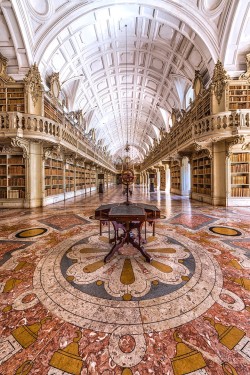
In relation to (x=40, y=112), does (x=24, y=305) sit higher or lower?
lower

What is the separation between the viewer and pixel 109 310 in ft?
5.15

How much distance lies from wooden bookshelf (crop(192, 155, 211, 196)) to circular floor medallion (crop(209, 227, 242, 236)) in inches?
192

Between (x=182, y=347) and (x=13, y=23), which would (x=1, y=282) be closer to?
(x=182, y=347)

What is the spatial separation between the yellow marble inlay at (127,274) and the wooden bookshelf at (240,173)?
7201 millimetres

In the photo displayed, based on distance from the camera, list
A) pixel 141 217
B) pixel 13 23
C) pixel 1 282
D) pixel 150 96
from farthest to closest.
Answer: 1. pixel 150 96
2. pixel 13 23
3. pixel 141 217
4. pixel 1 282

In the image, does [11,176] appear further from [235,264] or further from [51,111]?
[235,264]

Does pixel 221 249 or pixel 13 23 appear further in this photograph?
pixel 13 23

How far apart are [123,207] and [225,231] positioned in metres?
2.78

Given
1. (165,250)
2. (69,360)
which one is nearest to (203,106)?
(165,250)

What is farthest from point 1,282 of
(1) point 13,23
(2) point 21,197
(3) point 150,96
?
(3) point 150,96

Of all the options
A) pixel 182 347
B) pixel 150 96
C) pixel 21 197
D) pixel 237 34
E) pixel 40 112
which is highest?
pixel 150 96

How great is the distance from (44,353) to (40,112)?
8.65 meters

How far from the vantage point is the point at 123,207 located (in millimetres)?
Answer: 2943

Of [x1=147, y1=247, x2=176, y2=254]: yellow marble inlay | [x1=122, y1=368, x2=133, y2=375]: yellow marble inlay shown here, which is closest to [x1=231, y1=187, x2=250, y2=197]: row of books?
[x1=147, y1=247, x2=176, y2=254]: yellow marble inlay
